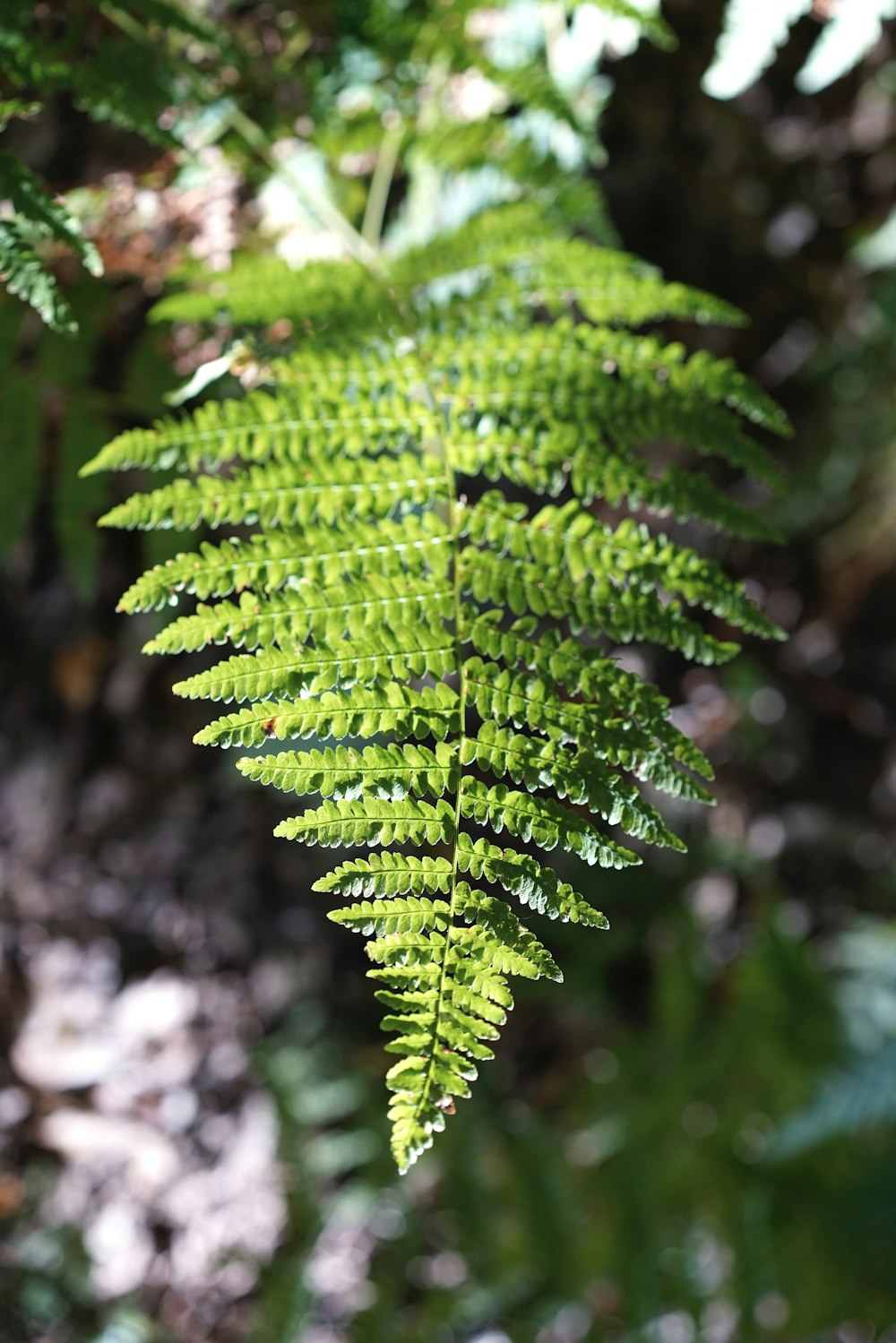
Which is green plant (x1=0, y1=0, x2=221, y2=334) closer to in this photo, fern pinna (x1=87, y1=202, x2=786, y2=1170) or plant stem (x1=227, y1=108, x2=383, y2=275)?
plant stem (x1=227, y1=108, x2=383, y2=275)

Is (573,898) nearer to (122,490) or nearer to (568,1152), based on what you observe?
(122,490)

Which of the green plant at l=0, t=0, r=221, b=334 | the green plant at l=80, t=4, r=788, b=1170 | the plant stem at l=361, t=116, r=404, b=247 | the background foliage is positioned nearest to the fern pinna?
the green plant at l=80, t=4, r=788, b=1170

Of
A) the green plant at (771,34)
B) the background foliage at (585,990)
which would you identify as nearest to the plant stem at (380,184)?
the background foliage at (585,990)

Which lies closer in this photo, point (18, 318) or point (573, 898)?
point (573, 898)

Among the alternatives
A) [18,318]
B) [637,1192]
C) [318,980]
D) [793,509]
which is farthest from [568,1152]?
[18,318]

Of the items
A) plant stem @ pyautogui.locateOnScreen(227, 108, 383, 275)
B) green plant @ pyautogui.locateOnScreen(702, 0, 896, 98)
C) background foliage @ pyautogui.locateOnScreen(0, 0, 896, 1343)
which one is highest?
plant stem @ pyautogui.locateOnScreen(227, 108, 383, 275)

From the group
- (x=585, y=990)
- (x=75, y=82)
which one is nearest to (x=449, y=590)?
(x=75, y=82)
